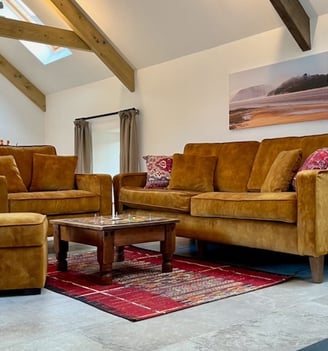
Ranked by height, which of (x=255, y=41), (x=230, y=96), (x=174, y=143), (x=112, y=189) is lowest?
(x=112, y=189)

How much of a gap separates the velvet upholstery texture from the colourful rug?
210 millimetres

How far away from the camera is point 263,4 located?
14.4 feet

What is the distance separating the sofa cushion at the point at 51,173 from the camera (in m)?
4.44

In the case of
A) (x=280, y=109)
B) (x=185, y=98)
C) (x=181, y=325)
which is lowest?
(x=181, y=325)

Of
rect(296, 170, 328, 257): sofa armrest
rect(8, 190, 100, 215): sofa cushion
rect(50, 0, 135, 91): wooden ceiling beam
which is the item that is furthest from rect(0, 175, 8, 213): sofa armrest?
rect(50, 0, 135, 91): wooden ceiling beam

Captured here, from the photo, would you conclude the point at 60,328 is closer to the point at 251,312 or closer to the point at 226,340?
the point at 226,340

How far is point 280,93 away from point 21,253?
3.02 m

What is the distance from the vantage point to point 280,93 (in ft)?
14.9

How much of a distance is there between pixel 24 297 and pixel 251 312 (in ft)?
4.00

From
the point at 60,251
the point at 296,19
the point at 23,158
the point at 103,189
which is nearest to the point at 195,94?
the point at 296,19

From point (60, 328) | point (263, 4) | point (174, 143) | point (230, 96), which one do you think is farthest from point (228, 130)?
point (60, 328)

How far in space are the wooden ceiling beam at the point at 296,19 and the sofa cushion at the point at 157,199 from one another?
1716 millimetres

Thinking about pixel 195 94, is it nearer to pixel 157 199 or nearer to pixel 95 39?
pixel 95 39

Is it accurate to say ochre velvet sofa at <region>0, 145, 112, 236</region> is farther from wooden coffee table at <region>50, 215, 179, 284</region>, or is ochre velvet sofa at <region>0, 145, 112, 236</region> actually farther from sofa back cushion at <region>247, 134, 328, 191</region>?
sofa back cushion at <region>247, 134, 328, 191</region>
